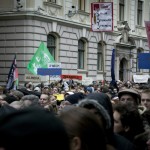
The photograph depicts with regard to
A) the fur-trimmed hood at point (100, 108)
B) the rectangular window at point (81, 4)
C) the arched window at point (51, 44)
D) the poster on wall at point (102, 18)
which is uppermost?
the rectangular window at point (81, 4)

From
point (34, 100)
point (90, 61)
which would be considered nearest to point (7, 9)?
point (90, 61)

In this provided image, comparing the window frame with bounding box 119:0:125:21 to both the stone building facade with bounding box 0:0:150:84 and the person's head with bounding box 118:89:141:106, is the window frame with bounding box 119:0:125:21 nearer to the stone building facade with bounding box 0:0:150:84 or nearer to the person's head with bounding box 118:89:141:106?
the stone building facade with bounding box 0:0:150:84

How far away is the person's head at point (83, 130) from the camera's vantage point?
2498 millimetres

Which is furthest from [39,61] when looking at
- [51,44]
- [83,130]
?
[83,130]

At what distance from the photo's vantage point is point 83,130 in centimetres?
253

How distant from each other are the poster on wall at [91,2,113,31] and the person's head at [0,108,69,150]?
14386 millimetres

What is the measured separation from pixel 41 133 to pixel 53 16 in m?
25.4

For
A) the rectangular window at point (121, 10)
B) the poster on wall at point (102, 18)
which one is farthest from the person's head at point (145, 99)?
the rectangular window at point (121, 10)

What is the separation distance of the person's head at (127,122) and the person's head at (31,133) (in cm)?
239

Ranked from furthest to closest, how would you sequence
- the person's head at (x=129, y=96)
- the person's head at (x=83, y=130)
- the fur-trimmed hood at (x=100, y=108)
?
the person's head at (x=129, y=96)
the fur-trimmed hood at (x=100, y=108)
the person's head at (x=83, y=130)

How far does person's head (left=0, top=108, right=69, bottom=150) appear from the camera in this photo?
1.78m

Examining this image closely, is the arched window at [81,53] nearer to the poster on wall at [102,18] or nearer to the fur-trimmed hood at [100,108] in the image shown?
the poster on wall at [102,18]

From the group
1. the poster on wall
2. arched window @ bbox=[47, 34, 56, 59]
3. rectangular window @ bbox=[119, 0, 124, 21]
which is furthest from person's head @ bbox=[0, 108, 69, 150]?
rectangular window @ bbox=[119, 0, 124, 21]

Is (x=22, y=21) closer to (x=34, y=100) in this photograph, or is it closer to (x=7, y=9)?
(x=7, y=9)
